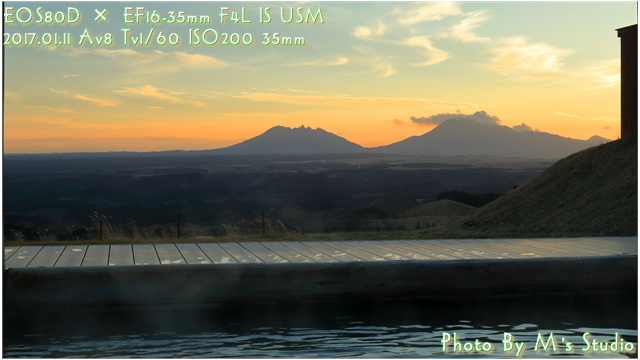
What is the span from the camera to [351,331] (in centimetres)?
682

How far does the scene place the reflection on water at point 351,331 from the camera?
6258mm

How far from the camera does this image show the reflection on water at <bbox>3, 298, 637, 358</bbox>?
20.5ft

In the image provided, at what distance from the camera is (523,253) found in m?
8.51

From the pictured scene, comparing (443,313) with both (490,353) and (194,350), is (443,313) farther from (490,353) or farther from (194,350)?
(194,350)

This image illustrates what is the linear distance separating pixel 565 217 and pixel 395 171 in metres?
91.5

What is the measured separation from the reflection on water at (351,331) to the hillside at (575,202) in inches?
196

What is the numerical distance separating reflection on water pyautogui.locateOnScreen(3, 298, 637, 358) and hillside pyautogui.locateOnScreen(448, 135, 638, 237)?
16.3 feet

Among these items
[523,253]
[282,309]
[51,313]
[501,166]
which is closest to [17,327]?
[51,313]

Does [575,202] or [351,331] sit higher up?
[575,202]

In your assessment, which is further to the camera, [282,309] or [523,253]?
[523,253]

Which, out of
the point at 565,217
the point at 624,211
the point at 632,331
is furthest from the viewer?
the point at 565,217

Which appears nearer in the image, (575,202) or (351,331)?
(351,331)

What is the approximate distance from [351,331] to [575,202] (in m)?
9.32

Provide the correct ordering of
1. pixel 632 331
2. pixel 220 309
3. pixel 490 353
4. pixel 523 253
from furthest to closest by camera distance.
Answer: pixel 523 253, pixel 220 309, pixel 632 331, pixel 490 353
